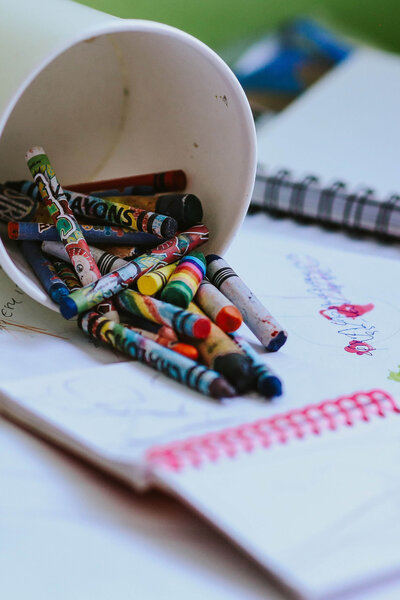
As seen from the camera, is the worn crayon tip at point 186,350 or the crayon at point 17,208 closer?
the worn crayon tip at point 186,350

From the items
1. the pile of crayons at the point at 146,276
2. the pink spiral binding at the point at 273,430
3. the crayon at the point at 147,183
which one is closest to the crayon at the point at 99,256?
the pile of crayons at the point at 146,276

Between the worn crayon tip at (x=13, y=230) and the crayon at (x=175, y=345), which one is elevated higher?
the worn crayon tip at (x=13, y=230)

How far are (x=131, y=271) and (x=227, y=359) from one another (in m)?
0.14

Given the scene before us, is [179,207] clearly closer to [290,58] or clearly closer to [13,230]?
[13,230]

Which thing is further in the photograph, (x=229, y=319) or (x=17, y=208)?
(x=17, y=208)

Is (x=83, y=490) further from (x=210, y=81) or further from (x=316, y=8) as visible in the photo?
(x=316, y=8)

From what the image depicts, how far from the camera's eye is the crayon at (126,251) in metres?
0.70

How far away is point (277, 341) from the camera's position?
2.06 ft

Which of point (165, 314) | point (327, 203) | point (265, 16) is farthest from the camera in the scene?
point (265, 16)

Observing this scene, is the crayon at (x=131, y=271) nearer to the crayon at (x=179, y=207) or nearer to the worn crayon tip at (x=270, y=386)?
the crayon at (x=179, y=207)

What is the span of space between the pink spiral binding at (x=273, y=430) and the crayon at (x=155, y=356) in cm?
4

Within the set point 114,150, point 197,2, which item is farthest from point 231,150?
point 197,2

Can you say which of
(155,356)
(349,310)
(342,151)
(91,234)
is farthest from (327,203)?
(155,356)

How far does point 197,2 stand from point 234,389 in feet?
2.96
